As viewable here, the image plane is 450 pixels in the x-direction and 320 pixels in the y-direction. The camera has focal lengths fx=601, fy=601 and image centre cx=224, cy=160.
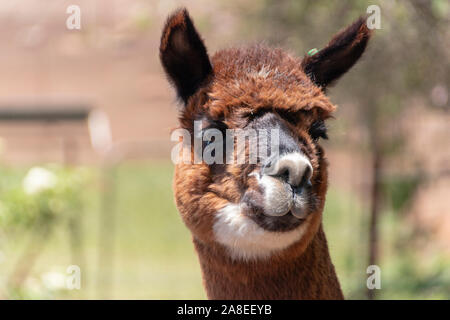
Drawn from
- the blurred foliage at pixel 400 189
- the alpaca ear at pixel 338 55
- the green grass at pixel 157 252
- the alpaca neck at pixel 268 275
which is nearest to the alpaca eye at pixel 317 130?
the alpaca ear at pixel 338 55

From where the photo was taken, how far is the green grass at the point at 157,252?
9.19m

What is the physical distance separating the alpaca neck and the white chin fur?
0.09m

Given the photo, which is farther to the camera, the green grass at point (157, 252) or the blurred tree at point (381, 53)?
the green grass at point (157, 252)

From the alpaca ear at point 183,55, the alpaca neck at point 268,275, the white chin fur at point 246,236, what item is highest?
the alpaca ear at point 183,55

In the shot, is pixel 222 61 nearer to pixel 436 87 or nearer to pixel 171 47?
pixel 171 47

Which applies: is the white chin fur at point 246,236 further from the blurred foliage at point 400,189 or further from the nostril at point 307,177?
the blurred foliage at point 400,189

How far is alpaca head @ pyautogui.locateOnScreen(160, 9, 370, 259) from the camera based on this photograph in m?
3.10

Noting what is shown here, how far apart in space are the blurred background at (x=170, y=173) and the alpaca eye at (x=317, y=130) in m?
0.51

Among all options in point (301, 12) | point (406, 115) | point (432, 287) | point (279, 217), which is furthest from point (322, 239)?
point (406, 115)

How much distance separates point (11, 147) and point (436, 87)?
15.2m

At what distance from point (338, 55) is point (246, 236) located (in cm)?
128

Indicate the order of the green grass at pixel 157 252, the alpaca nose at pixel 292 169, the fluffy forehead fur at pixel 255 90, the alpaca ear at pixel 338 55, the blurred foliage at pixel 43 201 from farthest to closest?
1. the green grass at pixel 157 252
2. the blurred foliage at pixel 43 201
3. the alpaca ear at pixel 338 55
4. the fluffy forehead fur at pixel 255 90
5. the alpaca nose at pixel 292 169

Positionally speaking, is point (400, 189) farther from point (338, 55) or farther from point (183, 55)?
point (183, 55)

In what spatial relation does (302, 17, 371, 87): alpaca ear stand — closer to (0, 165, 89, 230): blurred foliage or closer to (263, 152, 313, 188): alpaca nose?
(263, 152, 313, 188): alpaca nose
